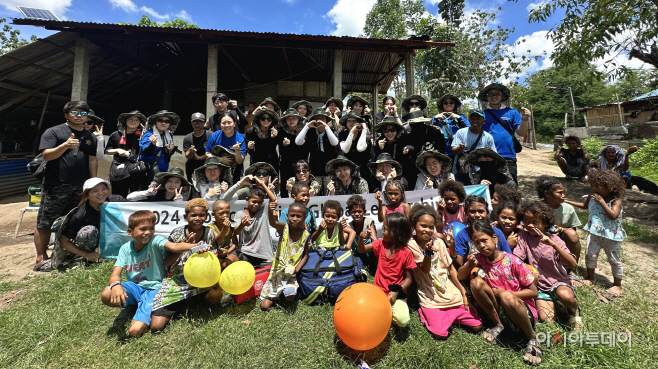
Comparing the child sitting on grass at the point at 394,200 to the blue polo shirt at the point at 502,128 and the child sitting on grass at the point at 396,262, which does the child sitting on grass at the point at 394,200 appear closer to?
the child sitting on grass at the point at 396,262

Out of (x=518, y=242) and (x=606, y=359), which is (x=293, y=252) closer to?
(x=518, y=242)

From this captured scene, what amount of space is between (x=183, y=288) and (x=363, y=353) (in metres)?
1.98

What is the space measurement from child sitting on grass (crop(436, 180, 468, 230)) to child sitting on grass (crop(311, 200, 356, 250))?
119cm

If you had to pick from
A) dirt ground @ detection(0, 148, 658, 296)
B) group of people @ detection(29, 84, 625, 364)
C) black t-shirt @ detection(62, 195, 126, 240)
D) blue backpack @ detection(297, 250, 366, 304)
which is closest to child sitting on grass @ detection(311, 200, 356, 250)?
group of people @ detection(29, 84, 625, 364)

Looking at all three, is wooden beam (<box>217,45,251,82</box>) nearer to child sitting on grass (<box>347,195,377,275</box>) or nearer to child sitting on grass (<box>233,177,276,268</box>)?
child sitting on grass (<box>233,177,276,268</box>)

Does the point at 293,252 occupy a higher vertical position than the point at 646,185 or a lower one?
lower

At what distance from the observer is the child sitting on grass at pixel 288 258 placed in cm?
309

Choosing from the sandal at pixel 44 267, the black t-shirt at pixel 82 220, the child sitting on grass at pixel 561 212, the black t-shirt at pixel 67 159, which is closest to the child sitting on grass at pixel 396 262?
the child sitting on grass at pixel 561 212

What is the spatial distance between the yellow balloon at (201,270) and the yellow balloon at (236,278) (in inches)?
4.4

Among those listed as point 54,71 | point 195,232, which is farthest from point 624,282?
point 54,71

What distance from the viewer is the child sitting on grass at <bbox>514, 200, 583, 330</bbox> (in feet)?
8.65

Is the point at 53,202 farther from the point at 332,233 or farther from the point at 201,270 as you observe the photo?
the point at 332,233

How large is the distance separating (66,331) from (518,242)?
15.6 feet

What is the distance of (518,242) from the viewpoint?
3.01 meters
